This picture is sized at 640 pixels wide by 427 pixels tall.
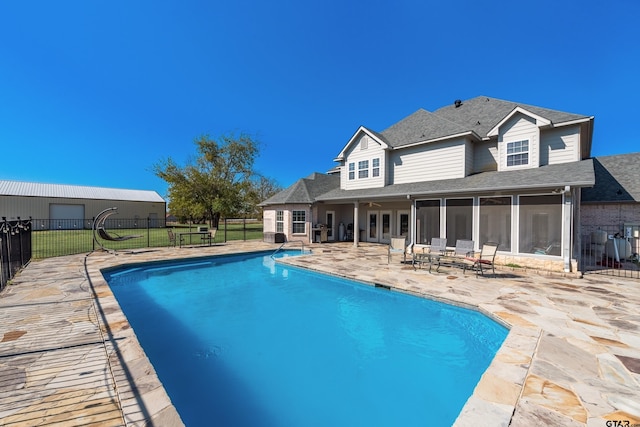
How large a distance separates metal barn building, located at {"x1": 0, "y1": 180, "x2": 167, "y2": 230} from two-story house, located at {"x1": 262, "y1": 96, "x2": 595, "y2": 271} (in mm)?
27681

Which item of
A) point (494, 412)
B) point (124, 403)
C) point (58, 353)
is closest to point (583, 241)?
point (494, 412)

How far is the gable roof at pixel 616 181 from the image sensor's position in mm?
11008

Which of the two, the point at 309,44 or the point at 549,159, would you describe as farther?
the point at 309,44

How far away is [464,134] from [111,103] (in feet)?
80.4

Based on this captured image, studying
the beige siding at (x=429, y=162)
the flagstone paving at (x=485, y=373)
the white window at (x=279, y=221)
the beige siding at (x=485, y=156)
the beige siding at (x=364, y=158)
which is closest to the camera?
the flagstone paving at (x=485, y=373)

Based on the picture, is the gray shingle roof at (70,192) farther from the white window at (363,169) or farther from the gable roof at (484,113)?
the gable roof at (484,113)

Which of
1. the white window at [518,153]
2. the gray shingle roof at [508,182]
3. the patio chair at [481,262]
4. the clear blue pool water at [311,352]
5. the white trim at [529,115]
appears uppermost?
the white trim at [529,115]

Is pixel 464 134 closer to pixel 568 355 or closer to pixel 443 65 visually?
pixel 443 65

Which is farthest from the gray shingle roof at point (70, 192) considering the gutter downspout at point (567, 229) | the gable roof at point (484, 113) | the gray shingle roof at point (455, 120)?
the gutter downspout at point (567, 229)

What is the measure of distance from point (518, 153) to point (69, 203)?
4641 centimetres

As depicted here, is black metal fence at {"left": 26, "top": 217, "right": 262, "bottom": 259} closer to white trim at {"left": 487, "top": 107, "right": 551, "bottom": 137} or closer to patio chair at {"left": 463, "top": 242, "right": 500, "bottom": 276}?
patio chair at {"left": 463, "top": 242, "right": 500, "bottom": 276}

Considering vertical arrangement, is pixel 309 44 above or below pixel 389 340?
above

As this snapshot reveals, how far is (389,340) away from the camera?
5.17 m

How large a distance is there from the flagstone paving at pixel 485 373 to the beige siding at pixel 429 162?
6.70 meters
